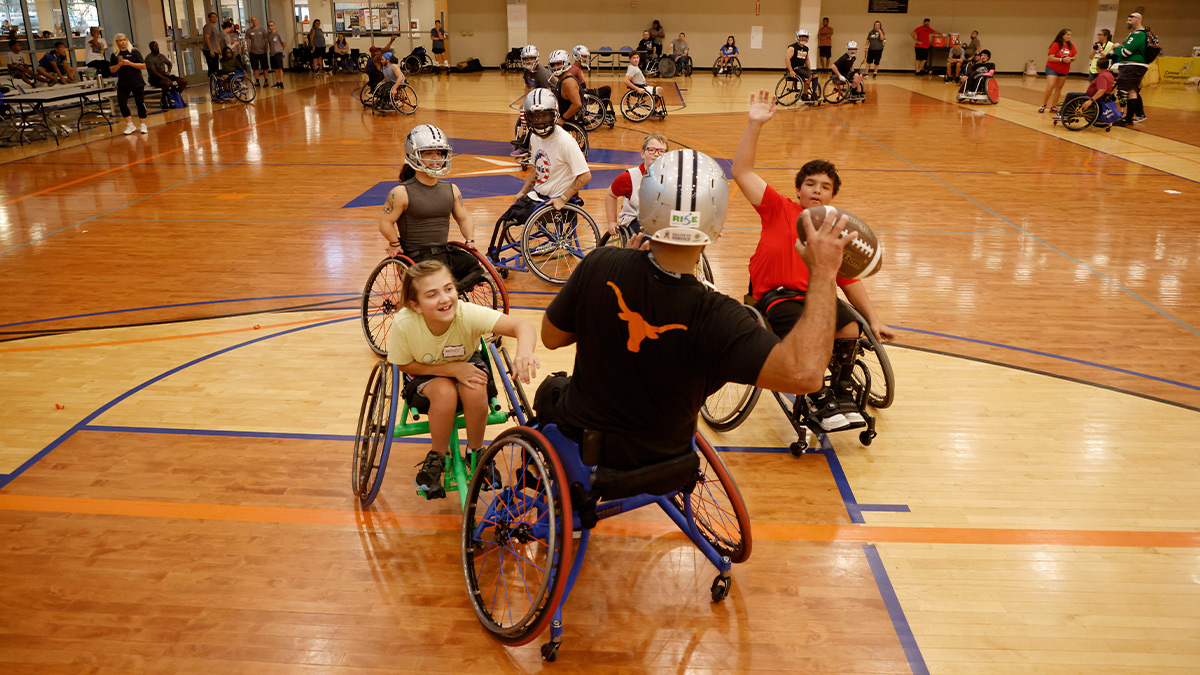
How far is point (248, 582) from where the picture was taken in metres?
2.97

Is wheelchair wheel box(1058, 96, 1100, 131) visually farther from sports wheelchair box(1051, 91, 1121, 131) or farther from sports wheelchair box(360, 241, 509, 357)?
sports wheelchair box(360, 241, 509, 357)

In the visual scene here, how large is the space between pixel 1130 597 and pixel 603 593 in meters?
1.97

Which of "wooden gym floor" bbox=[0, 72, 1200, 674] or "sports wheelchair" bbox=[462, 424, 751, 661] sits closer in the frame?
"sports wheelchair" bbox=[462, 424, 751, 661]

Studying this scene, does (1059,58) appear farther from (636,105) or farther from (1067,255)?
(1067,255)

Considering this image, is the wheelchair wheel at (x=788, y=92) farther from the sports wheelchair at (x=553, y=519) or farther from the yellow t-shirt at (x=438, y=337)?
the sports wheelchair at (x=553, y=519)

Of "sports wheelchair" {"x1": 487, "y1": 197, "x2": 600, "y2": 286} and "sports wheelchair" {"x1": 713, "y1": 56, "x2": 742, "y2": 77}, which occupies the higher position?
"sports wheelchair" {"x1": 713, "y1": 56, "x2": 742, "y2": 77}

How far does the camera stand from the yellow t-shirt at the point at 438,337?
3141 millimetres

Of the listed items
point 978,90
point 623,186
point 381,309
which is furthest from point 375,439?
point 978,90

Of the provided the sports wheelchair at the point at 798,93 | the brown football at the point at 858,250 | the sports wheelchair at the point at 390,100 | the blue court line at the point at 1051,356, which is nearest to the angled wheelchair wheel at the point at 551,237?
the blue court line at the point at 1051,356

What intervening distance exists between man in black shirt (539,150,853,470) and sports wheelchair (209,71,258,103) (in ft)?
58.0

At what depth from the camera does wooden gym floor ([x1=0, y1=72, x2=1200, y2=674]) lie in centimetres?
272

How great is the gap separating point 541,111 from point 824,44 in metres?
20.2

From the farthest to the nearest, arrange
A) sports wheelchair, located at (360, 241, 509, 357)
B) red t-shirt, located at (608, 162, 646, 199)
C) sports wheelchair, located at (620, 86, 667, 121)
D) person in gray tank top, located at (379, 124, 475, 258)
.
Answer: sports wheelchair, located at (620, 86, 667, 121), red t-shirt, located at (608, 162, 646, 199), person in gray tank top, located at (379, 124, 475, 258), sports wheelchair, located at (360, 241, 509, 357)

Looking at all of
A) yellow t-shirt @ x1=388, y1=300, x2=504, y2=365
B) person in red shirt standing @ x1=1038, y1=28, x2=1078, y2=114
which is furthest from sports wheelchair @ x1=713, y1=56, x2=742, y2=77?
yellow t-shirt @ x1=388, y1=300, x2=504, y2=365
